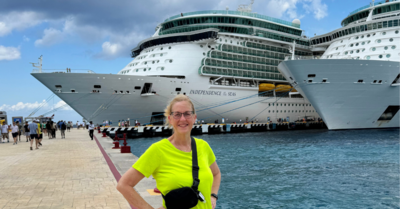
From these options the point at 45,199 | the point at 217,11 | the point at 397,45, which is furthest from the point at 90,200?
the point at 217,11

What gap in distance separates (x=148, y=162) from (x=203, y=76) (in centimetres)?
2914

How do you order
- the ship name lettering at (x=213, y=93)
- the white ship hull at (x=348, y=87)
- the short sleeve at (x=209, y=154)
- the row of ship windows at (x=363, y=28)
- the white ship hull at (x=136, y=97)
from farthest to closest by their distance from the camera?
the ship name lettering at (x=213, y=93)
the row of ship windows at (x=363, y=28)
the white ship hull at (x=136, y=97)
the white ship hull at (x=348, y=87)
the short sleeve at (x=209, y=154)

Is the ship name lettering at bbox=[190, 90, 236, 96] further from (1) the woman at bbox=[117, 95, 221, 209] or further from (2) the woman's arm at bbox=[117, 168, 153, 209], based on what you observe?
(2) the woman's arm at bbox=[117, 168, 153, 209]

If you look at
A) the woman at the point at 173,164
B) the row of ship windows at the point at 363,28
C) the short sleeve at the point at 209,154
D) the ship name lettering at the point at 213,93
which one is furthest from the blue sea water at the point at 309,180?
the row of ship windows at the point at 363,28

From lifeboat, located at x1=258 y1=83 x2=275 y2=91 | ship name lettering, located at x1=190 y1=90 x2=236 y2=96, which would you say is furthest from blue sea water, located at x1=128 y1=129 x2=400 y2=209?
lifeboat, located at x1=258 y1=83 x2=275 y2=91

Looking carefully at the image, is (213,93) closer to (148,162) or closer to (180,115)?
(180,115)

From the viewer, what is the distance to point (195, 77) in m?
30.5

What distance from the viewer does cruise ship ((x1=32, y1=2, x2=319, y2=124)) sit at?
86.4ft

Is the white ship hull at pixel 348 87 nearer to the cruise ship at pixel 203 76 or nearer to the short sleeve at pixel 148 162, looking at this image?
→ the cruise ship at pixel 203 76

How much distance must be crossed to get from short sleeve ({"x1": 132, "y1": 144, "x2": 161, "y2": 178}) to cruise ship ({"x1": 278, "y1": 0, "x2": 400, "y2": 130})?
24112mm

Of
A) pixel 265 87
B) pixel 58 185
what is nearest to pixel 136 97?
pixel 265 87

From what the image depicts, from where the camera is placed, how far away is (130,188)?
2.23m

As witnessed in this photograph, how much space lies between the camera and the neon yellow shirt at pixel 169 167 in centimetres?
219

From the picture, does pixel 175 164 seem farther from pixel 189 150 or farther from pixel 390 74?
pixel 390 74
